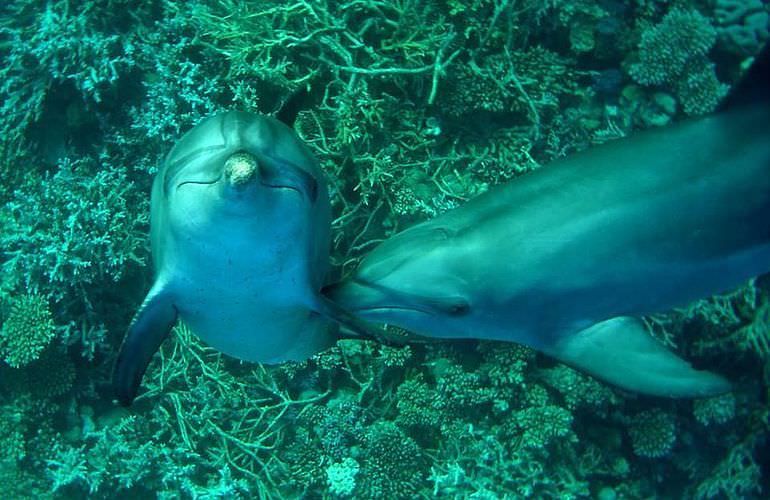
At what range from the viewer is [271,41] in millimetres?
4812

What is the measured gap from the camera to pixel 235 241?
196 centimetres

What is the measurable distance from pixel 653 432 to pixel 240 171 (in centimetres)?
473

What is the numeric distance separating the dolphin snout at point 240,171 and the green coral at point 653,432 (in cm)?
456

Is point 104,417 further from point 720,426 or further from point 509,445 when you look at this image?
point 720,426

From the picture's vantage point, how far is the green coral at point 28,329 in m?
4.83

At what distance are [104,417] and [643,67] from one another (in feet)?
21.0

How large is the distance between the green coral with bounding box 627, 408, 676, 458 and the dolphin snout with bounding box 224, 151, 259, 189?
4564 millimetres

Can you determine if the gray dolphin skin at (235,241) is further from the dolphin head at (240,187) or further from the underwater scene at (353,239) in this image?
the underwater scene at (353,239)

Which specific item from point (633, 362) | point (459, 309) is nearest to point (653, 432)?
point (633, 362)

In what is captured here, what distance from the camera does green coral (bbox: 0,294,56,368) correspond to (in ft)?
15.9

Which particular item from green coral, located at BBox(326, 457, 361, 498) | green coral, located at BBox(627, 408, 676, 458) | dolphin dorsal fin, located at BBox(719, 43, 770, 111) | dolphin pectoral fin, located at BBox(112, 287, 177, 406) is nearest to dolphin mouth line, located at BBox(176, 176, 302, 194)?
dolphin pectoral fin, located at BBox(112, 287, 177, 406)

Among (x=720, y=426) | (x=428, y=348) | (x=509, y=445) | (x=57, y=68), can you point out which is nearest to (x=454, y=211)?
(x=428, y=348)

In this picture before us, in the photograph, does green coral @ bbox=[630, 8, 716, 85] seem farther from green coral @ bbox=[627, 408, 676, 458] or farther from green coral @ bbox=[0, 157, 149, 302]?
green coral @ bbox=[0, 157, 149, 302]

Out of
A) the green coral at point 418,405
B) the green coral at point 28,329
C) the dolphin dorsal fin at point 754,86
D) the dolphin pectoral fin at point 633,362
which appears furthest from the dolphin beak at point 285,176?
the green coral at point 28,329
